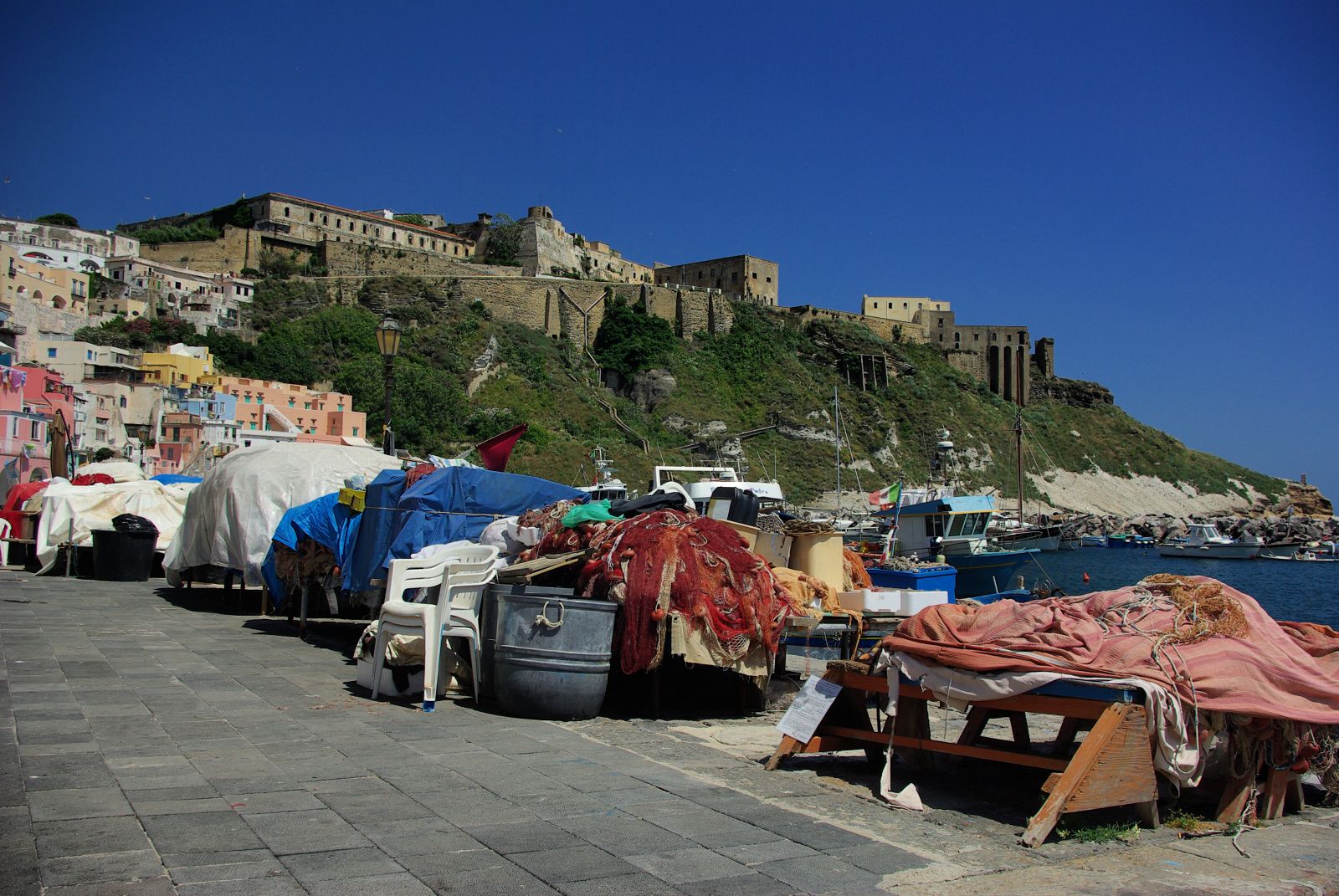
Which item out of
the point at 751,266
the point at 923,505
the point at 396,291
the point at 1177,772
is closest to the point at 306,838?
the point at 1177,772

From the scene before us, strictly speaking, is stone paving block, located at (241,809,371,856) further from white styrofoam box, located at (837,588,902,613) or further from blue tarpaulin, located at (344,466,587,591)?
blue tarpaulin, located at (344,466,587,591)

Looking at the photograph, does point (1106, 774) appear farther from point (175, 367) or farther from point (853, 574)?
point (175, 367)

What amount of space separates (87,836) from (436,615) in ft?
11.1

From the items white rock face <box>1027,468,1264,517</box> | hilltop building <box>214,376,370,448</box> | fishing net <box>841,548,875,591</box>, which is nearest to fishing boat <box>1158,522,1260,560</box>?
white rock face <box>1027,468,1264,517</box>

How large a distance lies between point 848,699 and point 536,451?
5146 centimetres

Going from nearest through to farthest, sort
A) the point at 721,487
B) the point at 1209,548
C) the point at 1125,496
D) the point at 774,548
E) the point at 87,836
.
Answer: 1. the point at 87,836
2. the point at 774,548
3. the point at 721,487
4. the point at 1209,548
5. the point at 1125,496

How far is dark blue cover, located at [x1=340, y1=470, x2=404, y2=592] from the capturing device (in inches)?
393

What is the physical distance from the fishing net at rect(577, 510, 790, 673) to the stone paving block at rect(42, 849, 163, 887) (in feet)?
11.7

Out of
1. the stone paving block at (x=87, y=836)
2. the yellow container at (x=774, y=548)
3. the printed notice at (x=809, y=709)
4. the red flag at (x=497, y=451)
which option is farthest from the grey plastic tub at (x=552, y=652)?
the red flag at (x=497, y=451)

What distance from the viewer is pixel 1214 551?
232 feet

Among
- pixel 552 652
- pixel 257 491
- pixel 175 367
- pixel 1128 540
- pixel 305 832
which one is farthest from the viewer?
pixel 1128 540

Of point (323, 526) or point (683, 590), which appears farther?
point (323, 526)

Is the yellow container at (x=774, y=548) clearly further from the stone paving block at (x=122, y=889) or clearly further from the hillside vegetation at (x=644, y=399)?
the hillside vegetation at (x=644, y=399)

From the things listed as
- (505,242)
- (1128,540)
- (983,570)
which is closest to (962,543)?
(983,570)
